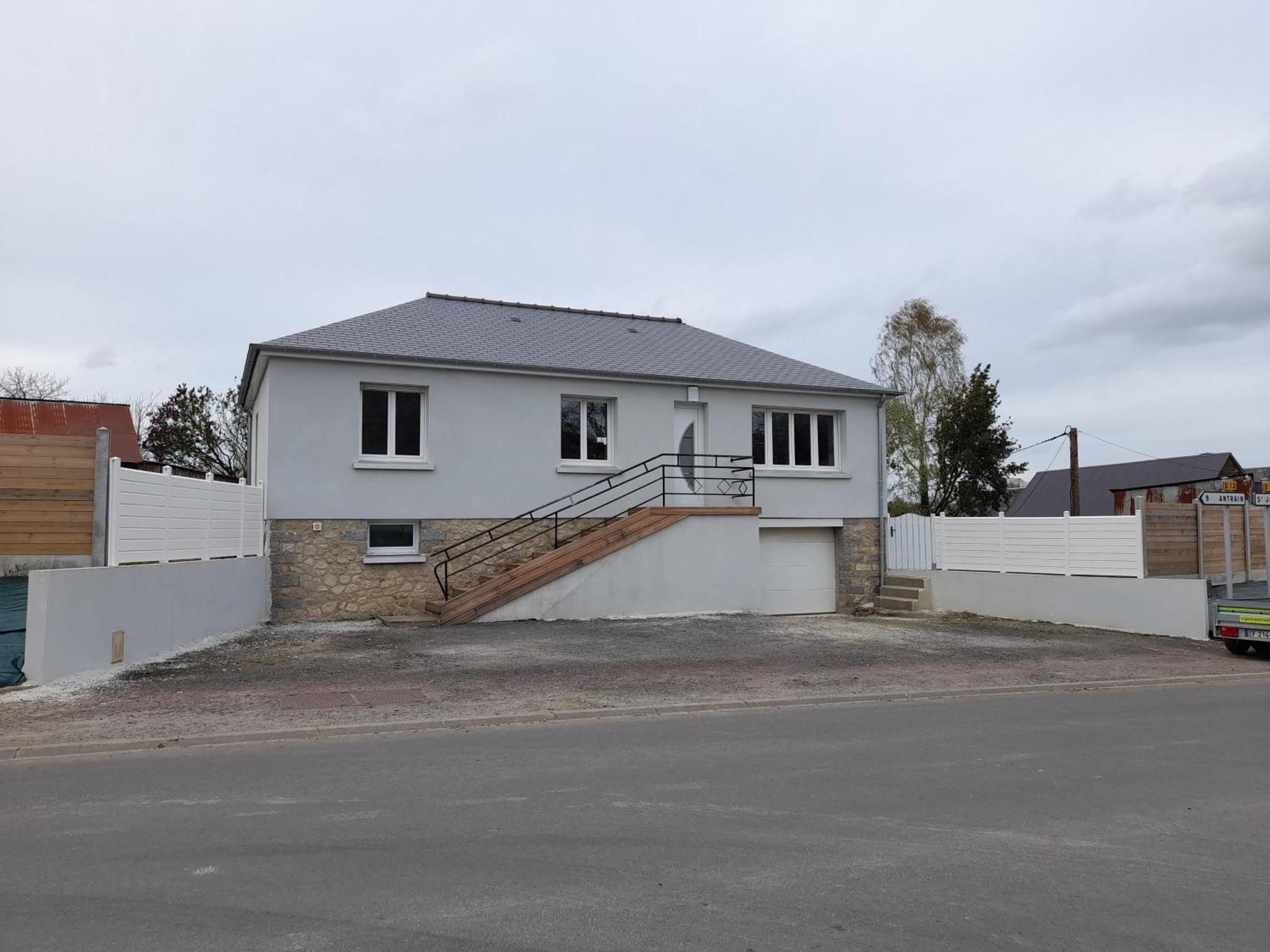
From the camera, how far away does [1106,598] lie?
686 inches

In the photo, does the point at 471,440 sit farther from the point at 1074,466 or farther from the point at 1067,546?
the point at 1074,466

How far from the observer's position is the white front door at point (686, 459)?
67.7ft

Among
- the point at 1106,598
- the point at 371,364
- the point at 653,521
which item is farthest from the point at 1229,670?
the point at 371,364

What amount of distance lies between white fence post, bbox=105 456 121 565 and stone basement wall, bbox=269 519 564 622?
6233 mm

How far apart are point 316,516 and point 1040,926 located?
1534 centimetres

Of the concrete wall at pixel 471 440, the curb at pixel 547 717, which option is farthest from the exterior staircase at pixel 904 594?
the curb at pixel 547 717

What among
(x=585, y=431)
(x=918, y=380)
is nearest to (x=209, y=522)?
(x=585, y=431)

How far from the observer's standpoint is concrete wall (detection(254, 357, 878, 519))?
17.4m

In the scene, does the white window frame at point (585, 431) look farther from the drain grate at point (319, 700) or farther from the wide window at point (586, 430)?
the drain grate at point (319, 700)

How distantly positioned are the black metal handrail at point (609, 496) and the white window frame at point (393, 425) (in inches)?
74.0

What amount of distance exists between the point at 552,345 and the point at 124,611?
11.2m

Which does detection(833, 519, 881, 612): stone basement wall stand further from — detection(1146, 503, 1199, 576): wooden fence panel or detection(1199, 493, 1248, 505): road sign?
detection(1199, 493, 1248, 505): road sign

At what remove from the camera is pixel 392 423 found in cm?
1834

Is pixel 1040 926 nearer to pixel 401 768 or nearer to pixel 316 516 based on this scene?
pixel 401 768
